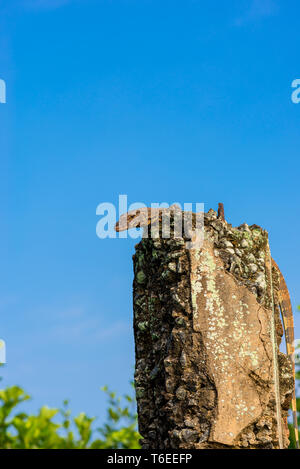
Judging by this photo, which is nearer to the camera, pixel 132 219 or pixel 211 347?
pixel 211 347

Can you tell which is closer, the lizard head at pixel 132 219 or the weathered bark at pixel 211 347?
the weathered bark at pixel 211 347

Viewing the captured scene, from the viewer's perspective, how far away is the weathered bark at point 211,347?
4.00 m

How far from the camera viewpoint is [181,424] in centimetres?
401

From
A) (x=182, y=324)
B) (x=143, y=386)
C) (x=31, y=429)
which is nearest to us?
(x=182, y=324)

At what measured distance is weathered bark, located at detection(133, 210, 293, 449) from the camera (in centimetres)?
400

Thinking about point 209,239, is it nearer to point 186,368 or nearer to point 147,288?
point 147,288

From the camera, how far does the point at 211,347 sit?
4.07 meters

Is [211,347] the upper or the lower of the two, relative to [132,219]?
lower

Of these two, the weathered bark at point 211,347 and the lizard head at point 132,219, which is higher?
the lizard head at point 132,219

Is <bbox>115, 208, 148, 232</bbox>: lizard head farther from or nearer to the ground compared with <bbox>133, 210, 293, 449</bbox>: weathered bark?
farther from the ground

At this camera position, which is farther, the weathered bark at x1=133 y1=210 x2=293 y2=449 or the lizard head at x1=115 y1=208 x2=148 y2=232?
the lizard head at x1=115 y1=208 x2=148 y2=232
